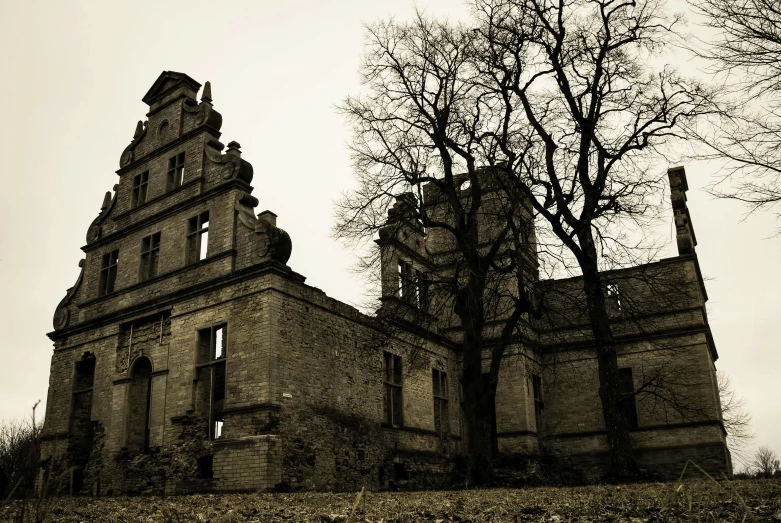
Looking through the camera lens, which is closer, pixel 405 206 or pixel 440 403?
pixel 405 206

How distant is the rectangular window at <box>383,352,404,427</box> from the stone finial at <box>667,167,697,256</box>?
12474mm

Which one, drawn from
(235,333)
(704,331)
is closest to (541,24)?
(235,333)

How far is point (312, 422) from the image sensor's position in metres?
17.9

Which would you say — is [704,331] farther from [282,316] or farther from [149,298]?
[149,298]

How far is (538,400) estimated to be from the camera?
26.5 metres

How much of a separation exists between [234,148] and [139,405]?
8517 millimetres

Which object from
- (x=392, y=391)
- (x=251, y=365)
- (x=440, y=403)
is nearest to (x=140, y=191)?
(x=251, y=365)

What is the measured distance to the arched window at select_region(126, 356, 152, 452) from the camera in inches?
779

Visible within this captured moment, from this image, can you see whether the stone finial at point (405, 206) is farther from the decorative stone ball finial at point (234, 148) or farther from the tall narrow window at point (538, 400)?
the tall narrow window at point (538, 400)

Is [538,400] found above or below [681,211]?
below

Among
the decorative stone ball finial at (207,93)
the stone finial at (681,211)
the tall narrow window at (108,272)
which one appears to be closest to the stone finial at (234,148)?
the decorative stone ball finial at (207,93)

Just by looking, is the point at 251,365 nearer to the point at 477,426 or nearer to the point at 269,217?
the point at 269,217

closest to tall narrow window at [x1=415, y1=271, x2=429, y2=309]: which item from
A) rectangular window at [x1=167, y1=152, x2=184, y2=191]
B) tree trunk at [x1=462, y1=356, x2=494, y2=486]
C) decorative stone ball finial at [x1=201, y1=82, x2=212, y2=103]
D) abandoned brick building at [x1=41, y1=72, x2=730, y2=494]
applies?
abandoned brick building at [x1=41, y1=72, x2=730, y2=494]

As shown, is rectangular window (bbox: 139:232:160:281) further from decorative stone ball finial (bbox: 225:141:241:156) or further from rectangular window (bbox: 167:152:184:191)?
decorative stone ball finial (bbox: 225:141:241:156)
